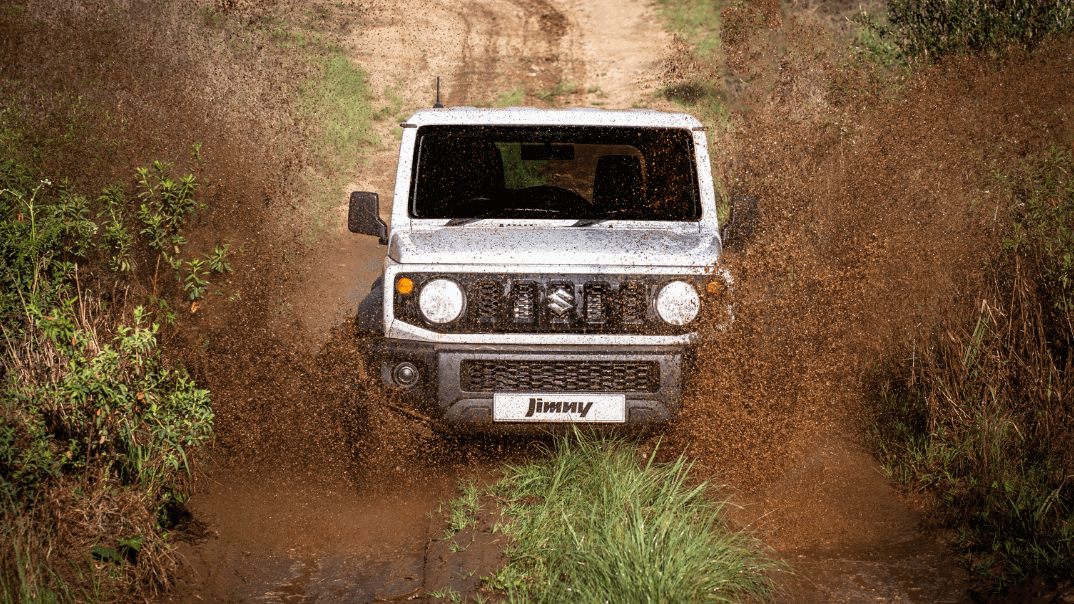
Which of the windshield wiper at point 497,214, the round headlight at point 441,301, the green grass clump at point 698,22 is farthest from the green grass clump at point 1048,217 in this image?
the green grass clump at point 698,22

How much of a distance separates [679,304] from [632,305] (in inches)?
8.3

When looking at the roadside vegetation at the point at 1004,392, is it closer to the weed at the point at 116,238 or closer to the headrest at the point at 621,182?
the headrest at the point at 621,182

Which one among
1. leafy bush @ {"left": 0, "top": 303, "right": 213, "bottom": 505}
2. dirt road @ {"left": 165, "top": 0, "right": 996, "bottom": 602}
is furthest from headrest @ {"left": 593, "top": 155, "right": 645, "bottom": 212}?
Answer: leafy bush @ {"left": 0, "top": 303, "right": 213, "bottom": 505}

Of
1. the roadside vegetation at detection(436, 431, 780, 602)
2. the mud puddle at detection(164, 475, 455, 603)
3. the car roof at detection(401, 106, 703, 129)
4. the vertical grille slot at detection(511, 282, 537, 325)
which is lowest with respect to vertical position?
the mud puddle at detection(164, 475, 455, 603)

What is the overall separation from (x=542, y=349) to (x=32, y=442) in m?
1.97

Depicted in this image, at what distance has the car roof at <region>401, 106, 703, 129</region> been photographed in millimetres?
4180

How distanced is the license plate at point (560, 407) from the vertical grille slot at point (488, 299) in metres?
0.38

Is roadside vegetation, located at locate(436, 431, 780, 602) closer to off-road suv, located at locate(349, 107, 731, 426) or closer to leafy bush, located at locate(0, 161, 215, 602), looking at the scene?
off-road suv, located at locate(349, 107, 731, 426)

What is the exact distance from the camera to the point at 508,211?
4191mm

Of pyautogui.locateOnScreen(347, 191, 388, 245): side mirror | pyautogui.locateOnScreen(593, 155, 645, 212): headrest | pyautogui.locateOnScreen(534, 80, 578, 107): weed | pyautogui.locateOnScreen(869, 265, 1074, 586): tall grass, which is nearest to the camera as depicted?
pyautogui.locateOnScreen(869, 265, 1074, 586): tall grass

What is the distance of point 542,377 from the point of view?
3.59m

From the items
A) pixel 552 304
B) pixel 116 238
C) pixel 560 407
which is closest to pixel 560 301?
pixel 552 304

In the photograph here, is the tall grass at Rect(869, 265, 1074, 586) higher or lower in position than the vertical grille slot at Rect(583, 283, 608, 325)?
lower

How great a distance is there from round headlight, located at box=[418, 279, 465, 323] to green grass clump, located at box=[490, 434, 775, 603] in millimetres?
771
